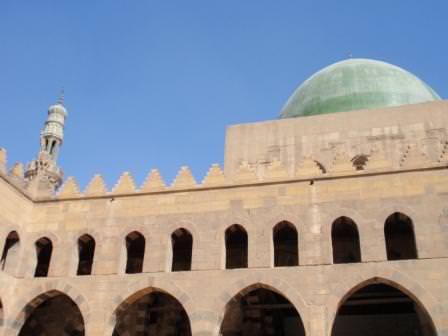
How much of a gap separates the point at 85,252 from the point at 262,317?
225 inches

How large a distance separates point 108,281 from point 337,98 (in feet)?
35.9

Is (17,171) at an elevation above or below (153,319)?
above

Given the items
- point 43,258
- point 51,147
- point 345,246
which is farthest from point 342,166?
point 51,147

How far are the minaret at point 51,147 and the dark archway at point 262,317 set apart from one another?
13895 millimetres

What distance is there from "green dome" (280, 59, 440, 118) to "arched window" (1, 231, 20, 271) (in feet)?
36.5

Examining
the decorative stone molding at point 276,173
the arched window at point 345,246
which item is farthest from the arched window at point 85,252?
the arched window at point 345,246

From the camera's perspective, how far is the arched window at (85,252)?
49.6 feet

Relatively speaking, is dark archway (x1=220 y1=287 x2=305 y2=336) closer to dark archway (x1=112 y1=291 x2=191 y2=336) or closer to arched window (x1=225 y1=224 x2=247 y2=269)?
arched window (x1=225 y1=224 x2=247 y2=269)

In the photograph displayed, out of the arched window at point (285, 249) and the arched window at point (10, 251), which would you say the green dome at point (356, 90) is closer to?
the arched window at point (285, 249)

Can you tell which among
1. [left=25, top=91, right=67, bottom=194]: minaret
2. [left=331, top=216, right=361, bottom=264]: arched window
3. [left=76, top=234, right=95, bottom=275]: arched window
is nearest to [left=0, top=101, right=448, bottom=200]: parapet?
[left=76, top=234, right=95, bottom=275]: arched window

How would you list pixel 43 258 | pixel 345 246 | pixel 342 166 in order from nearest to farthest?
1. pixel 342 166
2. pixel 345 246
3. pixel 43 258

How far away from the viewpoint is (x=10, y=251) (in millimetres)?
15008

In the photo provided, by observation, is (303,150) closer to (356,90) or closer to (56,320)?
(356,90)

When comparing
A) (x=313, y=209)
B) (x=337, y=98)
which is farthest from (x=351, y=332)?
(x=337, y=98)
